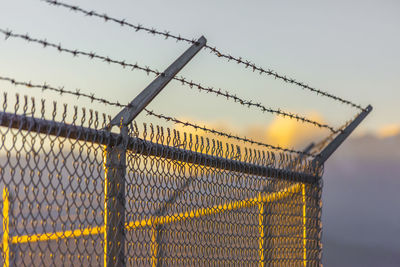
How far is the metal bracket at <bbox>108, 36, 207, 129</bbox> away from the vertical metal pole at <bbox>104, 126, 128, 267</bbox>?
18 centimetres

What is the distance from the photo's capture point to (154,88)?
4395mm

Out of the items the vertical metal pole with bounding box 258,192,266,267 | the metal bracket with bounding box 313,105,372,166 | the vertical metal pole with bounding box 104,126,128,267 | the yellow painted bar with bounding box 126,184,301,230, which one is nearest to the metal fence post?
the vertical metal pole with bounding box 104,126,128,267

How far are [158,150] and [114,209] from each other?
603 mm

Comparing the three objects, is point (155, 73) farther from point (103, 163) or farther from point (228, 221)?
point (228, 221)

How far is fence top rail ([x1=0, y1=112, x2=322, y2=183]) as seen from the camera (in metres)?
3.61

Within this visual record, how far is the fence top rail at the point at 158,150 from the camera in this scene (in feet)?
11.9

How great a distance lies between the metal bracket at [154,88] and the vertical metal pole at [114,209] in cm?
18

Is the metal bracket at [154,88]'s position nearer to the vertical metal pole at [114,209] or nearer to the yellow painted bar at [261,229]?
the vertical metal pole at [114,209]

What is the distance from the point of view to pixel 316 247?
6.21 m

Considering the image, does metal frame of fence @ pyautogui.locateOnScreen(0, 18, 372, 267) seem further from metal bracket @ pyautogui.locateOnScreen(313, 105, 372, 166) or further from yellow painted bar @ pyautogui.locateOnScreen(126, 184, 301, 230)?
metal bracket @ pyautogui.locateOnScreen(313, 105, 372, 166)

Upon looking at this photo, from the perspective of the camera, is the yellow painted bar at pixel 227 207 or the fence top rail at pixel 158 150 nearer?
the fence top rail at pixel 158 150

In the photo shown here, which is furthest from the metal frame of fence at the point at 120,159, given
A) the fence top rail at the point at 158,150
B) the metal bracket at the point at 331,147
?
the metal bracket at the point at 331,147

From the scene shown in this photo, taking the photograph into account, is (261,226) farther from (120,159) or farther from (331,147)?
(120,159)

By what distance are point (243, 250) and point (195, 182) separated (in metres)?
0.80
